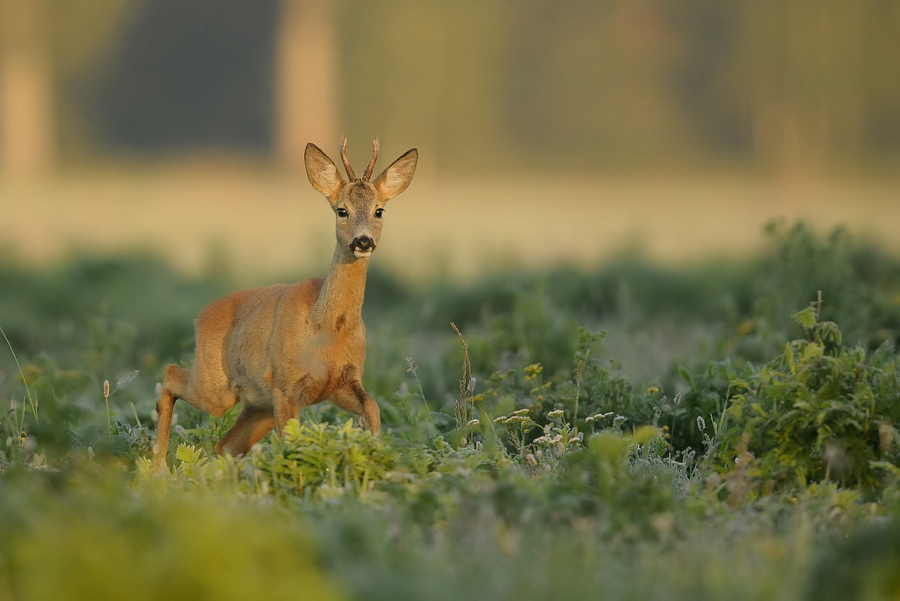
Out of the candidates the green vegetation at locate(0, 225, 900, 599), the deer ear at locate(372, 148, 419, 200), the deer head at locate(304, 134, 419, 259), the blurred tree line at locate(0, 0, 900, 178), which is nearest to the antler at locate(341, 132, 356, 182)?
the deer head at locate(304, 134, 419, 259)

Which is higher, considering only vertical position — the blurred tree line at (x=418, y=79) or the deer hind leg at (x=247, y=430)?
the blurred tree line at (x=418, y=79)

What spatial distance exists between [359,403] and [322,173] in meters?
1.27

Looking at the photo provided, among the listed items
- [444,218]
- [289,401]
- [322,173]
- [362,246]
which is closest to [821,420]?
[362,246]

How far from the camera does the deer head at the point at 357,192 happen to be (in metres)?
7.08

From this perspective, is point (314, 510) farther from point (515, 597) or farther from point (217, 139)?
point (217, 139)

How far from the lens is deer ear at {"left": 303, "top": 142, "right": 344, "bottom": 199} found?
24.5 feet

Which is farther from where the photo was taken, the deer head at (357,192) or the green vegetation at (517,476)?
the deer head at (357,192)

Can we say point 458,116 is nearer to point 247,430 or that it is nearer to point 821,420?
point 247,430

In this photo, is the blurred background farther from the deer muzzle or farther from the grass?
the deer muzzle

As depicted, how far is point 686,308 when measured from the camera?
13.5m

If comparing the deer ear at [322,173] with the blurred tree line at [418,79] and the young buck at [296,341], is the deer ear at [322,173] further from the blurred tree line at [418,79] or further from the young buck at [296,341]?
the blurred tree line at [418,79]

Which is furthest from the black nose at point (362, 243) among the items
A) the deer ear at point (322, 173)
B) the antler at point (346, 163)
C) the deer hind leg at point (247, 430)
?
the deer hind leg at point (247, 430)

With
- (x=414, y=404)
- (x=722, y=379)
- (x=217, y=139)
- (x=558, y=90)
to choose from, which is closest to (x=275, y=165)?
(x=217, y=139)

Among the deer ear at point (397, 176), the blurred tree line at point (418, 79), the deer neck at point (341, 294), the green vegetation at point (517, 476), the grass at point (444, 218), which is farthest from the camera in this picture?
the blurred tree line at point (418, 79)
